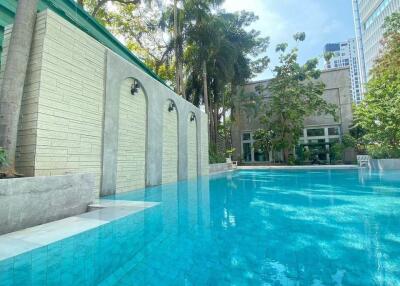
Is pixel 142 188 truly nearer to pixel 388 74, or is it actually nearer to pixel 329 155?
pixel 388 74

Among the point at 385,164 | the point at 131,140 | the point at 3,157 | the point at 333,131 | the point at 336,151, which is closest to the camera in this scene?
the point at 3,157

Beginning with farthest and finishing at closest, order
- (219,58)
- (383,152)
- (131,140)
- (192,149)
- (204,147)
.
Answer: (219,58) → (383,152) → (204,147) → (192,149) → (131,140)

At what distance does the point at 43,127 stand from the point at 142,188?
4132mm

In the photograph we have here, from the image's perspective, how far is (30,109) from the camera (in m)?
4.43

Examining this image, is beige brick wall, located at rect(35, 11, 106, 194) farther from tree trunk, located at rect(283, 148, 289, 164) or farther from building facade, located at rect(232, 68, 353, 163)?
tree trunk, located at rect(283, 148, 289, 164)

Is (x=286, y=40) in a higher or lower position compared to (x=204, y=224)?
higher

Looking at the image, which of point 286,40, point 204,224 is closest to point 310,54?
point 286,40

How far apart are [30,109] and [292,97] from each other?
21.2m

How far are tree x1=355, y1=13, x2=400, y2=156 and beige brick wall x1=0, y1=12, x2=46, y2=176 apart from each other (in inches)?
708

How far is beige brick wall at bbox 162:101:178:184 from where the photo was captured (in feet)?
32.3

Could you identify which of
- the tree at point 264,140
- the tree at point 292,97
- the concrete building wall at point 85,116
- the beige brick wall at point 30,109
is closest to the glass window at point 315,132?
the tree at point 292,97

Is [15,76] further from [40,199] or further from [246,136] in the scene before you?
[246,136]

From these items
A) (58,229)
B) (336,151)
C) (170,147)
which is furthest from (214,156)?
(58,229)

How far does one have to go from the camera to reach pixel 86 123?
565 centimetres
